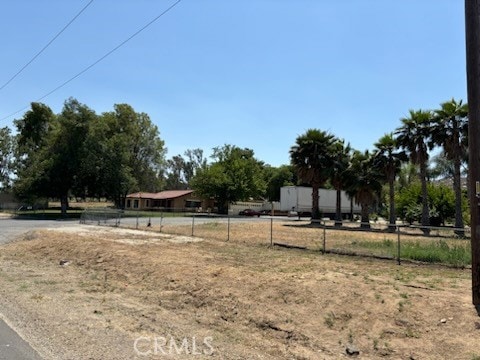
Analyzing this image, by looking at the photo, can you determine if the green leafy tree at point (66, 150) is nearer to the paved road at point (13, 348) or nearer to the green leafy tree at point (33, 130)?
the green leafy tree at point (33, 130)

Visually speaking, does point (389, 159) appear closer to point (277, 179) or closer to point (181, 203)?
point (181, 203)

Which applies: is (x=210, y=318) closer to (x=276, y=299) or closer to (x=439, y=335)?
(x=276, y=299)

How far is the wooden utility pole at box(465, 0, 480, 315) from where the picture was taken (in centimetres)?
738

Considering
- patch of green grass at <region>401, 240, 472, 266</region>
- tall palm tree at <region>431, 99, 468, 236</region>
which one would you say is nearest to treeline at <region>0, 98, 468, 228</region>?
tall palm tree at <region>431, 99, 468, 236</region>

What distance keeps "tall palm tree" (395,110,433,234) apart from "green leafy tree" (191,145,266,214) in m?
34.8

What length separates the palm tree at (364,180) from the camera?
124 ft

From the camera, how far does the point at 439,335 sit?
656cm

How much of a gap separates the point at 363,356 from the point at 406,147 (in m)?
30.2

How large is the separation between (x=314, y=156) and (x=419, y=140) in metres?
11.2

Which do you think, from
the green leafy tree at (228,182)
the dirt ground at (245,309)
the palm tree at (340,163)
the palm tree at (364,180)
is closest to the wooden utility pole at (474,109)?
the dirt ground at (245,309)

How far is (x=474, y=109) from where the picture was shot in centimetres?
759

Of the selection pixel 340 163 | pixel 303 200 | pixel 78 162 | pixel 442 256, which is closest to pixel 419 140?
pixel 340 163

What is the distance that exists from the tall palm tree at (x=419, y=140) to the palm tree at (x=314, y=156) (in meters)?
8.88

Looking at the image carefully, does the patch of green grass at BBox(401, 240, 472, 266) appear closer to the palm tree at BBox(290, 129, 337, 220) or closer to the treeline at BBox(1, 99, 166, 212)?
the palm tree at BBox(290, 129, 337, 220)
